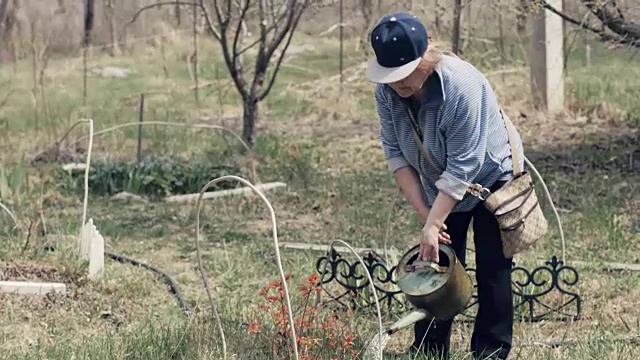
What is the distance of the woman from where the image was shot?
3.28 meters

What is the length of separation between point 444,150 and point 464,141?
126 mm

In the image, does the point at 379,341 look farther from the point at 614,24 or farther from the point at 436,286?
the point at 614,24

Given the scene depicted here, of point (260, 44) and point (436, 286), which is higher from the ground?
point (260, 44)

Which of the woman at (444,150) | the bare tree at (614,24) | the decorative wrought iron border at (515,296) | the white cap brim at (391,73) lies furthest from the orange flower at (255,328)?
the bare tree at (614,24)

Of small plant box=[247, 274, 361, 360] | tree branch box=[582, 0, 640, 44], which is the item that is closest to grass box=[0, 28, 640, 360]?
small plant box=[247, 274, 361, 360]

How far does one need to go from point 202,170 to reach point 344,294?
3.44 meters

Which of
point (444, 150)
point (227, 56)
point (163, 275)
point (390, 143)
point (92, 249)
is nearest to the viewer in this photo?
point (444, 150)

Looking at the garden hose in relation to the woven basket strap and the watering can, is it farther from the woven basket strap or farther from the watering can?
the woven basket strap

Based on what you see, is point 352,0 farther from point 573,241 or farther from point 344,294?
point 344,294

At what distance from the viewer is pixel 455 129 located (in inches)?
131

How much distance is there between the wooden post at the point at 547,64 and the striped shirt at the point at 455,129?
7.31 m

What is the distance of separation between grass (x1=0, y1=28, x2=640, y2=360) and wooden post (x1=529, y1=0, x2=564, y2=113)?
0.18m

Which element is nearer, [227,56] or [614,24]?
[614,24]

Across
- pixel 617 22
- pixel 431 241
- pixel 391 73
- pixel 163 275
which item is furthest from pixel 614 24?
pixel 391 73
